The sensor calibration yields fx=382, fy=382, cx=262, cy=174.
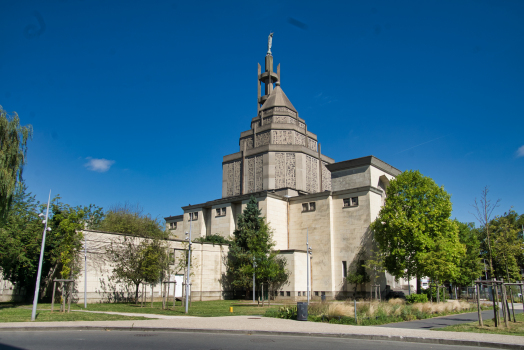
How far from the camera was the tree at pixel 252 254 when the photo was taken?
38750 mm

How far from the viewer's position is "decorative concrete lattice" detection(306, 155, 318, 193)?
54575mm

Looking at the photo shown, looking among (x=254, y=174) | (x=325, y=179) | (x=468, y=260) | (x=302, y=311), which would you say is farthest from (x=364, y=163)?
(x=302, y=311)

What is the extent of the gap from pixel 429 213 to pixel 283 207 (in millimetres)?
18060

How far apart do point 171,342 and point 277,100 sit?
5011 cm

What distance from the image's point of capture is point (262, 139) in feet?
188

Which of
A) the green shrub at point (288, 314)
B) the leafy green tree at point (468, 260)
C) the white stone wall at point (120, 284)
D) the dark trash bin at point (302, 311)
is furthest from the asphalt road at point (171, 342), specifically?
the leafy green tree at point (468, 260)

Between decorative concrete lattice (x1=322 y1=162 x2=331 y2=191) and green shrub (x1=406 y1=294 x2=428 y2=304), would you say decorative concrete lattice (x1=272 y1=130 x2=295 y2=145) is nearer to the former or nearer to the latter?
decorative concrete lattice (x1=322 y1=162 x2=331 y2=191)

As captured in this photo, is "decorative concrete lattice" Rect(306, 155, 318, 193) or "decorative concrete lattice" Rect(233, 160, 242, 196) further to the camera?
"decorative concrete lattice" Rect(233, 160, 242, 196)

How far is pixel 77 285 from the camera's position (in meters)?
31.1

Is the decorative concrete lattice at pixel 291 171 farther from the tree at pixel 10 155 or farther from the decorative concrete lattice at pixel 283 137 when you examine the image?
the tree at pixel 10 155

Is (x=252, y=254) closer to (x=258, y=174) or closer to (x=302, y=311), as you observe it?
(x=258, y=174)

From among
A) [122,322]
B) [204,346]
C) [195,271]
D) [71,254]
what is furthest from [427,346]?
[195,271]

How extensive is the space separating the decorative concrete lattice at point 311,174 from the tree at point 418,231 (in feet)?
54.3

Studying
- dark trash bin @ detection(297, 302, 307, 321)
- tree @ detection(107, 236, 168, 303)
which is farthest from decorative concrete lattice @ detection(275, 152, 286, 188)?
dark trash bin @ detection(297, 302, 307, 321)
